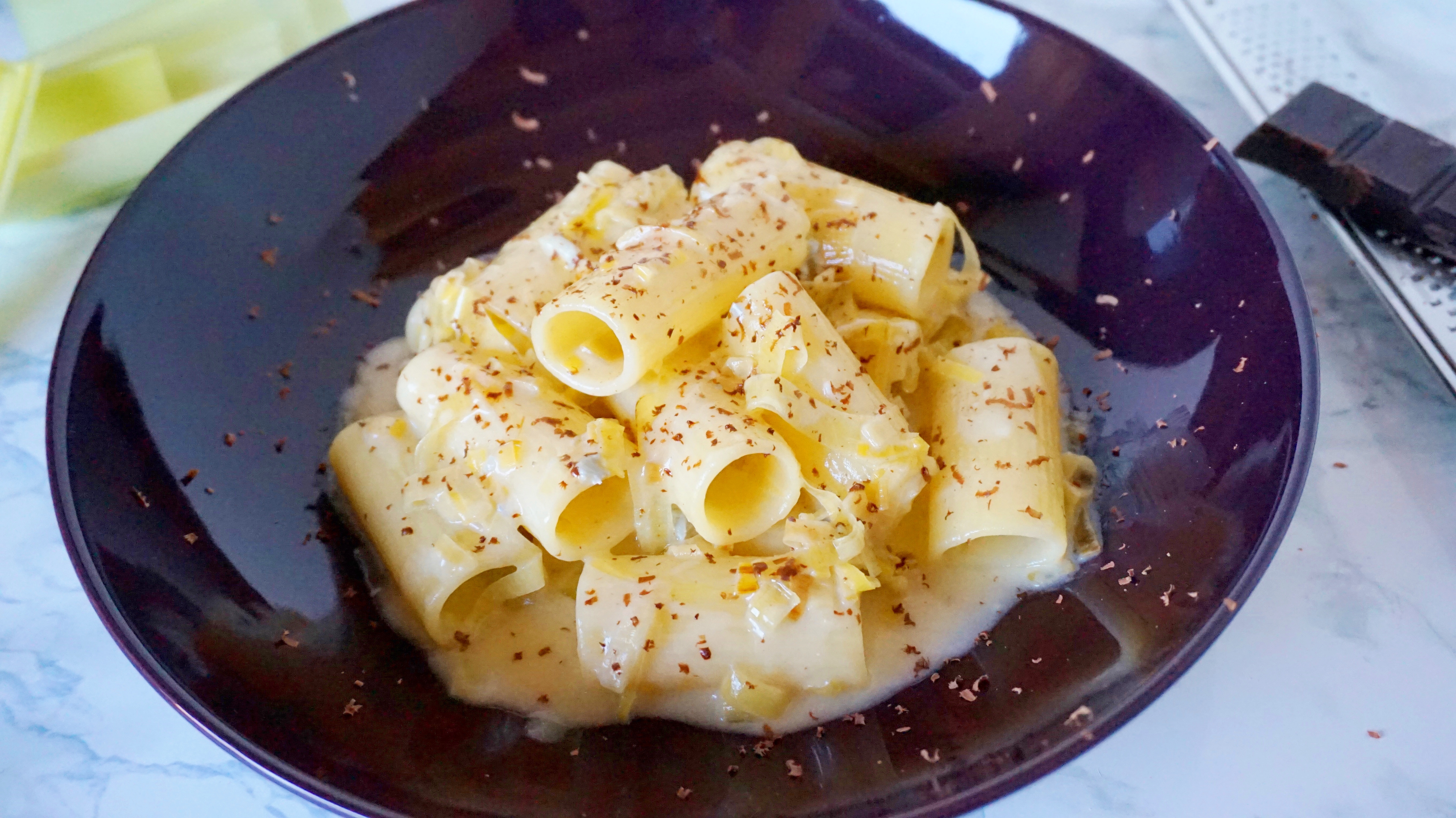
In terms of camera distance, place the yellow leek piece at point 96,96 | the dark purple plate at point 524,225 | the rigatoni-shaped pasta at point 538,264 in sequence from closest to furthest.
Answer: the dark purple plate at point 524,225, the rigatoni-shaped pasta at point 538,264, the yellow leek piece at point 96,96

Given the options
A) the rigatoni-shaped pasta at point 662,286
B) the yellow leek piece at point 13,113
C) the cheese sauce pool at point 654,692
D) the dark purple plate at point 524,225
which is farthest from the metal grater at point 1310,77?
the yellow leek piece at point 13,113

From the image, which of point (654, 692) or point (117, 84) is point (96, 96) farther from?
point (654, 692)

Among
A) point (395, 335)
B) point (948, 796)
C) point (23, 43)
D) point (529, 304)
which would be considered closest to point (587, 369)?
point (529, 304)

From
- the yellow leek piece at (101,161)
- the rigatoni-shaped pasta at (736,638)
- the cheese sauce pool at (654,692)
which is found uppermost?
the yellow leek piece at (101,161)

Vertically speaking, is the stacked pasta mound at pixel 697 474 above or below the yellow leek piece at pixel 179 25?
below

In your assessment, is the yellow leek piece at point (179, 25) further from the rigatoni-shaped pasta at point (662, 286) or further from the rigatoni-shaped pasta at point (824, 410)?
the rigatoni-shaped pasta at point (824, 410)

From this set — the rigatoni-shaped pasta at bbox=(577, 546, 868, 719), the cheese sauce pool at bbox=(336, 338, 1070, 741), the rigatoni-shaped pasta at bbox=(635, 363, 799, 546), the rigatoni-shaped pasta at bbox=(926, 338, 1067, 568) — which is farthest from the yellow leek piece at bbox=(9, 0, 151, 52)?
the rigatoni-shaped pasta at bbox=(926, 338, 1067, 568)

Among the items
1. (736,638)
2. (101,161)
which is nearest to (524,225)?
(101,161)
